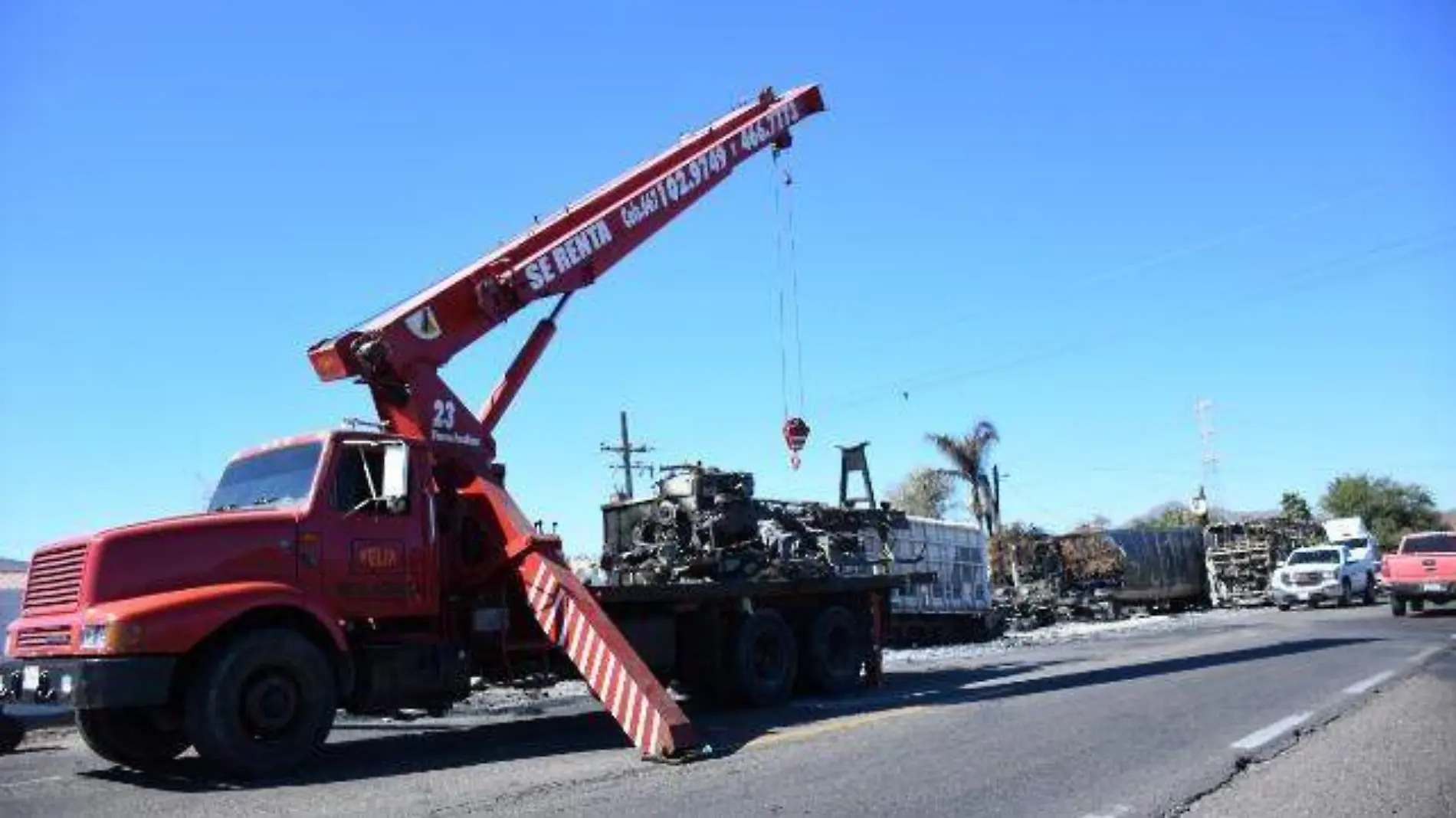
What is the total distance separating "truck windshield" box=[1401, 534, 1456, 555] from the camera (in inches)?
1057

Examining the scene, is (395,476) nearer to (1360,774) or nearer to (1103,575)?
(1360,774)

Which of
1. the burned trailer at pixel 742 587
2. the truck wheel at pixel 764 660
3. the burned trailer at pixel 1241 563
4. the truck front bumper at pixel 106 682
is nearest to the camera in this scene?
the truck front bumper at pixel 106 682

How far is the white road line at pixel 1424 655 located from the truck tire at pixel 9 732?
53.4 feet

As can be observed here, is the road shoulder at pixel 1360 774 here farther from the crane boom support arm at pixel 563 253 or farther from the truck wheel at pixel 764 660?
the crane boom support arm at pixel 563 253

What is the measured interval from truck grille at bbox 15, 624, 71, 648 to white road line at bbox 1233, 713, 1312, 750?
8.71 m

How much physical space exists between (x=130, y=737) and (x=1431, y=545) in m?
27.0

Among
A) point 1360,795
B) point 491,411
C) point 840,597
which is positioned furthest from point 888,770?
point 840,597

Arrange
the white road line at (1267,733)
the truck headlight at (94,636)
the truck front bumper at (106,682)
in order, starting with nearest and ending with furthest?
the truck front bumper at (106,682) < the truck headlight at (94,636) < the white road line at (1267,733)

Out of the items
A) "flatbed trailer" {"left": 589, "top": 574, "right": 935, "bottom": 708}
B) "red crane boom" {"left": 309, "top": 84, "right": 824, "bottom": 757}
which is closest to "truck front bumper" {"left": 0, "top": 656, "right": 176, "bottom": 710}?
"red crane boom" {"left": 309, "top": 84, "right": 824, "bottom": 757}

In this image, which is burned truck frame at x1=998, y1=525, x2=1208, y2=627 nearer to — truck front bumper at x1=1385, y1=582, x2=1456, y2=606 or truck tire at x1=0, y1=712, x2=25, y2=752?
truck front bumper at x1=1385, y1=582, x2=1456, y2=606

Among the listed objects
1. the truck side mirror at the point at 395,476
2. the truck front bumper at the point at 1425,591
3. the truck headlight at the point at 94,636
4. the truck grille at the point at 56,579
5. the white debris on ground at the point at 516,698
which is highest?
the truck side mirror at the point at 395,476

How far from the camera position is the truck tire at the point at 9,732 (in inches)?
472

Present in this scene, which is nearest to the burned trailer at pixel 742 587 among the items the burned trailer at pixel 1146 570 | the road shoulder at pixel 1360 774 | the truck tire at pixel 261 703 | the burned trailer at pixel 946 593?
the truck tire at pixel 261 703

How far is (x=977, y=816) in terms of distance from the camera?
6.78 m
